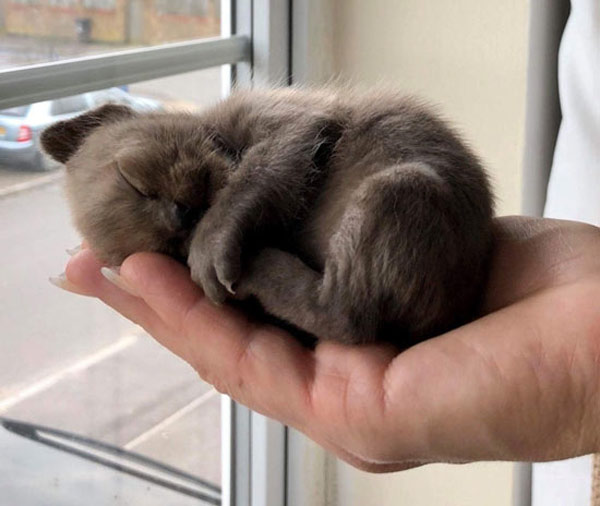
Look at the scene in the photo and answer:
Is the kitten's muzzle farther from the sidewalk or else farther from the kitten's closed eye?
the sidewalk

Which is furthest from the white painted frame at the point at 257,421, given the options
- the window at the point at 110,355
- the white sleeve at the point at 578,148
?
the white sleeve at the point at 578,148

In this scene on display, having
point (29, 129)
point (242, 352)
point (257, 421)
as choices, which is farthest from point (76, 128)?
point (257, 421)

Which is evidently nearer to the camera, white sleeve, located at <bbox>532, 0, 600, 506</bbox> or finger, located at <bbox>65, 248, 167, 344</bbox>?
finger, located at <bbox>65, 248, 167, 344</bbox>

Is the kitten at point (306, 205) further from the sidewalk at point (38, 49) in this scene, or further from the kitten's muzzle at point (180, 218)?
the sidewalk at point (38, 49)

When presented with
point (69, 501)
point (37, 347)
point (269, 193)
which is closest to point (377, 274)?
point (269, 193)

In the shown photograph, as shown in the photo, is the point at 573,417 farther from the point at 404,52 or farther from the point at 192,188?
the point at 404,52

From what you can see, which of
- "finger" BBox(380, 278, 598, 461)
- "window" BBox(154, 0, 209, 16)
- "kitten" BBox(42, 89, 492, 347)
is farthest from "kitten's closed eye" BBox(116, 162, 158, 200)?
"window" BBox(154, 0, 209, 16)

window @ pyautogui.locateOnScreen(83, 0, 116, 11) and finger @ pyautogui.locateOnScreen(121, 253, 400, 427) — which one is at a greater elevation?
window @ pyautogui.locateOnScreen(83, 0, 116, 11)
